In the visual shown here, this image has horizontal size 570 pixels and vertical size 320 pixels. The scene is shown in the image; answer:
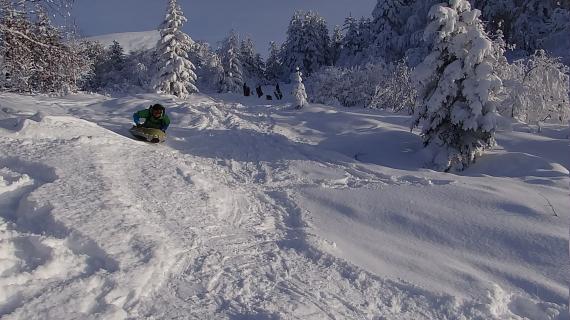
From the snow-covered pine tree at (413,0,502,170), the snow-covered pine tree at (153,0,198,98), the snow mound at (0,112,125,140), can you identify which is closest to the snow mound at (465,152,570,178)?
the snow-covered pine tree at (413,0,502,170)

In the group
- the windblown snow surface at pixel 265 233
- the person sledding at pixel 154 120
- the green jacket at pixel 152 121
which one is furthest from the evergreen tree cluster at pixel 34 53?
the green jacket at pixel 152 121

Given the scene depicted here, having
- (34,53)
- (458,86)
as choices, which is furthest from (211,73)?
(34,53)

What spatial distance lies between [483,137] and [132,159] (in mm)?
8832

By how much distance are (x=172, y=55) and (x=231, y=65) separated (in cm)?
1604

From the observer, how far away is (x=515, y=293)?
5.58m

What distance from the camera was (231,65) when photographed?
156 ft

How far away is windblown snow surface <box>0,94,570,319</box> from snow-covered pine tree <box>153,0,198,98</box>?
21019 millimetres

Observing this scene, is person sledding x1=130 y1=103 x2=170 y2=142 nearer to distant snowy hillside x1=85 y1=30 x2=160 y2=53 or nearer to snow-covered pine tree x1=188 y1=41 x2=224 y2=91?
snow-covered pine tree x1=188 y1=41 x2=224 y2=91

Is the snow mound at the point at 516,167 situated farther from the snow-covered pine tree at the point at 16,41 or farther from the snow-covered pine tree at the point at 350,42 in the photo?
the snow-covered pine tree at the point at 350,42

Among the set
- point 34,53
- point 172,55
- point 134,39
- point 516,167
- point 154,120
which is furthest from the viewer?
point 134,39

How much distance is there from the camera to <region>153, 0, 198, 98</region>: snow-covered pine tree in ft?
104

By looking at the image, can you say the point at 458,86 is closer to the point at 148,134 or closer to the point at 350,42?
the point at 148,134

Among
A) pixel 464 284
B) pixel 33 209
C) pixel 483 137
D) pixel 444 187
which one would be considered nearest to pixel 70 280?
pixel 33 209

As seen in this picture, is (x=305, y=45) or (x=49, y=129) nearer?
(x=49, y=129)
